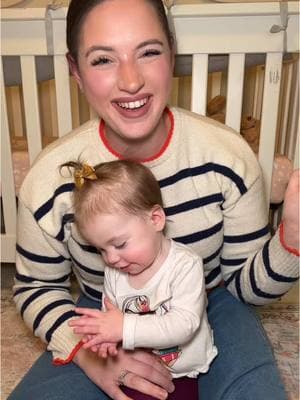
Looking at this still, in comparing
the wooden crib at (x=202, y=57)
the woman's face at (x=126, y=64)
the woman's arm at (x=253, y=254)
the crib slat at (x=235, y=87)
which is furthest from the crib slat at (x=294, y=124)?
the woman's face at (x=126, y=64)

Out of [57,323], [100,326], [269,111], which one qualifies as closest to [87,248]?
[57,323]

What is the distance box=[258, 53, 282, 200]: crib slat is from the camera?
1313 mm

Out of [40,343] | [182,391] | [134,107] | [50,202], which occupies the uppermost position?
[134,107]

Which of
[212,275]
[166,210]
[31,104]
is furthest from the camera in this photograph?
[31,104]

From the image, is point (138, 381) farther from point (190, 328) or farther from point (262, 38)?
point (262, 38)

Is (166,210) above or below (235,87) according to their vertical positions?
below

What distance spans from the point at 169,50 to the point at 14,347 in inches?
37.4

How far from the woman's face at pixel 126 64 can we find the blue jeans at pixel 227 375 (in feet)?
1.49

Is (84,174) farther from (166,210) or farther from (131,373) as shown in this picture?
(131,373)

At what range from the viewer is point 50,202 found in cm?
110

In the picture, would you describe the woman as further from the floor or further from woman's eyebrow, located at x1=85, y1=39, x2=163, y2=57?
the floor

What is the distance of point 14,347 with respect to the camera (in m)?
1.49

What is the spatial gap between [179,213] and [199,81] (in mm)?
431

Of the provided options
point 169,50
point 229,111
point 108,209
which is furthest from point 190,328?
point 229,111
